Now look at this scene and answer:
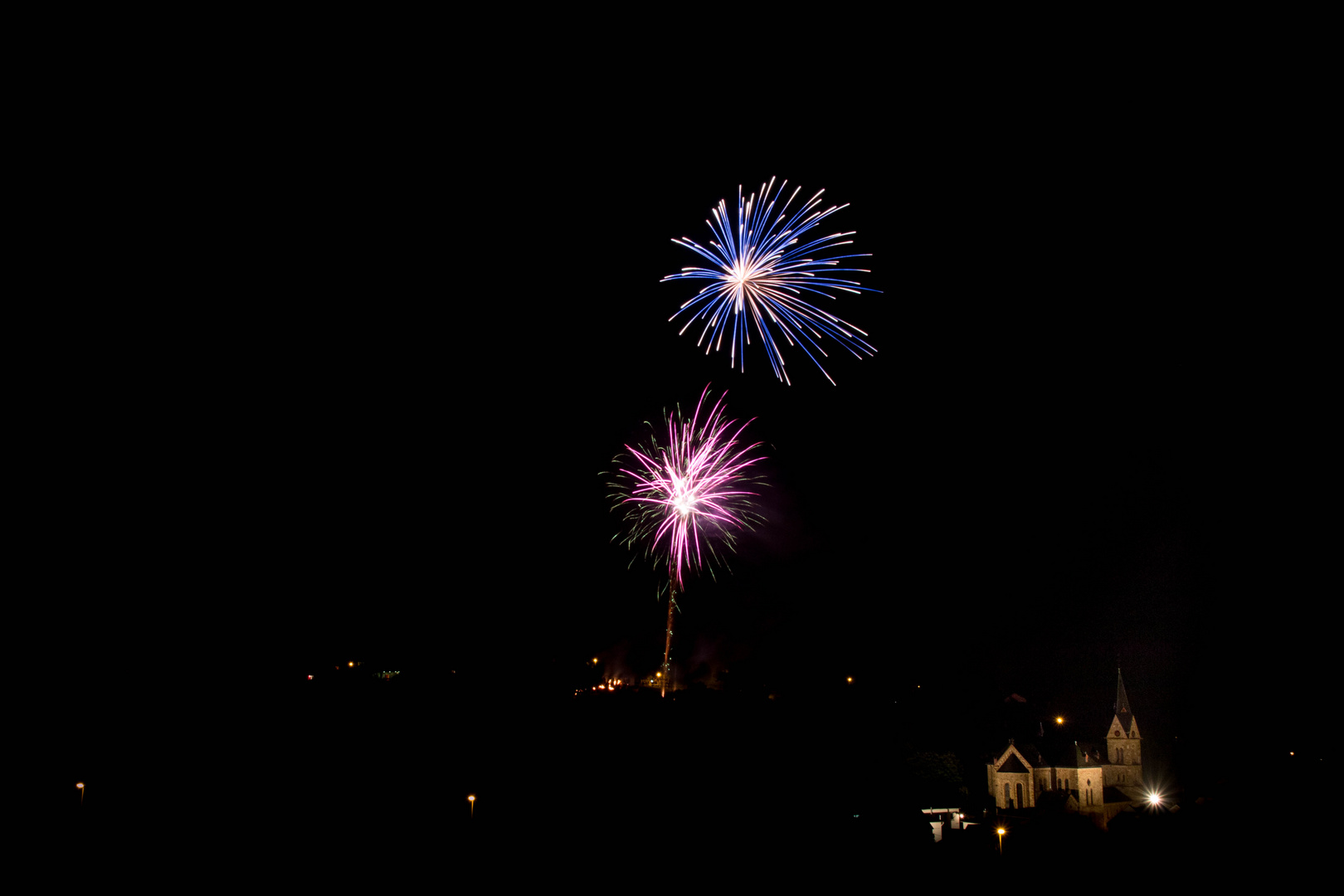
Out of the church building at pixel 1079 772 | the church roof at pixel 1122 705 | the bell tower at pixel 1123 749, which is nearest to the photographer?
the church building at pixel 1079 772

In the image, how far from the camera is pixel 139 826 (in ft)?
77.0

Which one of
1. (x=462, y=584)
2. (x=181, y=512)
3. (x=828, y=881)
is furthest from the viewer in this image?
(x=462, y=584)

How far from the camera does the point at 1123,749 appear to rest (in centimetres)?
4794

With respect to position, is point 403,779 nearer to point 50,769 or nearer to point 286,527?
point 50,769

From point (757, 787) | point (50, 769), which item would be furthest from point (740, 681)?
point (50, 769)

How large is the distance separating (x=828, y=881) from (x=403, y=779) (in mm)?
Answer: 12728

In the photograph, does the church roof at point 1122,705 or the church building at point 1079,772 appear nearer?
the church building at point 1079,772

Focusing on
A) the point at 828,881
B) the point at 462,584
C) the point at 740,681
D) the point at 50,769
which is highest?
the point at 462,584

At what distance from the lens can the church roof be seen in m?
48.3

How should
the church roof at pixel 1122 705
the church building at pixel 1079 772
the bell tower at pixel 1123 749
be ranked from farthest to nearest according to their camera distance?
the church roof at pixel 1122 705 < the bell tower at pixel 1123 749 < the church building at pixel 1079 772

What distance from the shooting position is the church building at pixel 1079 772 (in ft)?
144

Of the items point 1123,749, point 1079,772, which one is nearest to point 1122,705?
point 1123,749

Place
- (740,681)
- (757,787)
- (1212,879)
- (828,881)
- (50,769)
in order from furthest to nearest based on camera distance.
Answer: (740,681) < (757,787) < (50,769) < (828,881) < (1212,879)

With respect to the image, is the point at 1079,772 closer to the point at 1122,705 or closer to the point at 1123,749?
the point at 1123,749
